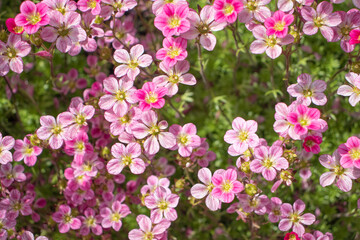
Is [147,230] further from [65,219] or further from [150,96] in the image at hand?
[150,96]

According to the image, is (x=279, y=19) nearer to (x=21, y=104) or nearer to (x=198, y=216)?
(x=198, y=216)

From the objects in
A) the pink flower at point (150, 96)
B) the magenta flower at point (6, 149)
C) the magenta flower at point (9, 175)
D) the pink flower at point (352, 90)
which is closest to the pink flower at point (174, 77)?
the pink flower at point (150, 96)

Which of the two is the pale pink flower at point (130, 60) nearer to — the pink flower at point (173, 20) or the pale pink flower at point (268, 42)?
the pink flower at point (173, 20)

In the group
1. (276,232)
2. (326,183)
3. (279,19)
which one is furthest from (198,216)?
(279,19)

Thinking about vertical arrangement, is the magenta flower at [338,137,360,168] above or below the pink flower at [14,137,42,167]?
above

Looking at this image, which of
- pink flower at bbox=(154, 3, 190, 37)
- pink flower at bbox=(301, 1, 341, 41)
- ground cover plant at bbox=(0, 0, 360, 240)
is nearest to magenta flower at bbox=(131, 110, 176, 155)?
ground cover plant at bbox=(0, 0, 360, 240)

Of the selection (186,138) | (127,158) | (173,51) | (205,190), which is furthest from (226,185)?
(173,51)

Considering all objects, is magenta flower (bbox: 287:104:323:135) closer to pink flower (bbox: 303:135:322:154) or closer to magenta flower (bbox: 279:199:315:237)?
pink flower (bbox: 303:135:322:154)
